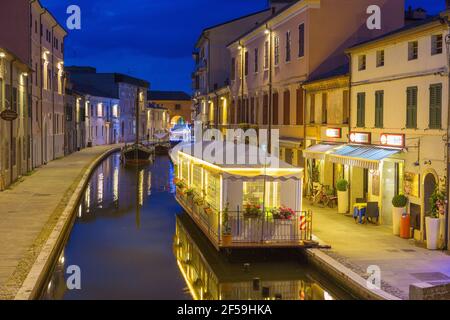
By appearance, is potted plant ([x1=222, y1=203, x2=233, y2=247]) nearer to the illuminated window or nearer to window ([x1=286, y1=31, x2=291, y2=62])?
window ([x1=286, y1=31, x2=291, y2=62])

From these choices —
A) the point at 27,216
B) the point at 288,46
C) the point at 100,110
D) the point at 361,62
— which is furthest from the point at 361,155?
the point at 100,110

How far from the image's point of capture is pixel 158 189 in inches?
1660

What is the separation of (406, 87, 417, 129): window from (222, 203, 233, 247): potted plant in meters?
6.64

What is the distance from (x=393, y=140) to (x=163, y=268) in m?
8.71

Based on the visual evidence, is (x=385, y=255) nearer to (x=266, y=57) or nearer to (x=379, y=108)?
(x=379, y=108)

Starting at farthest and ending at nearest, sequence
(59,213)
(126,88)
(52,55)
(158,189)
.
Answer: (126,88) < (52,55) < (158,189) < (59,213)

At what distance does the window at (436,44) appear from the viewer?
20.0 metres

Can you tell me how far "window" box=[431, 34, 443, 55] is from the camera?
19958 millimetres

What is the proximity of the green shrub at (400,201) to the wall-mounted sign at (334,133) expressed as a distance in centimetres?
713

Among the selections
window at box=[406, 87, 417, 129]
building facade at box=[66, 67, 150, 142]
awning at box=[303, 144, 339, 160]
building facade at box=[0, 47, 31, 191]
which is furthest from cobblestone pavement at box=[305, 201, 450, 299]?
building facade at box=[66, 67, 150, 142]

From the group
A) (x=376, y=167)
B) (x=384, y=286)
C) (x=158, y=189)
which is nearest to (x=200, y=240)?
(x=376, y=167)

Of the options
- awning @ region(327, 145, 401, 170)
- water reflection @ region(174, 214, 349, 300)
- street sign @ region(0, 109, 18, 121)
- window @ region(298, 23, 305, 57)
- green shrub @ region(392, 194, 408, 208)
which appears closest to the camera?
water reflection @ region(174, 214, 349, 300)
